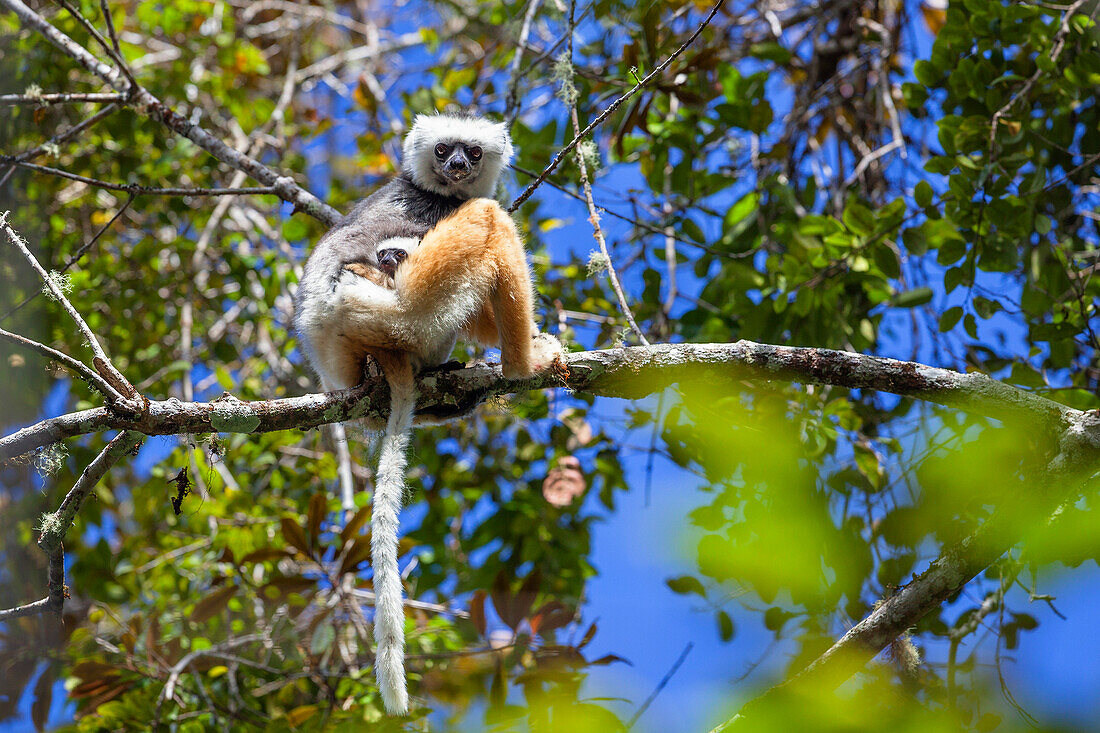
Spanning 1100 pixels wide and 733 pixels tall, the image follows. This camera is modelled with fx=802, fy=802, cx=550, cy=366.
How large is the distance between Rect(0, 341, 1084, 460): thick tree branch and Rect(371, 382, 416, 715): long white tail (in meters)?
0.19

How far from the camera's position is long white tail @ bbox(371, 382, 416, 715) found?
2.46 meters

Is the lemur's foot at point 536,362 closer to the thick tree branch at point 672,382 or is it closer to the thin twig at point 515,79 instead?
the thick tree branch at point 672,382

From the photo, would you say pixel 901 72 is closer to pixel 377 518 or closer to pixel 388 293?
pixel 388 293

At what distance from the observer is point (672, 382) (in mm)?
3383

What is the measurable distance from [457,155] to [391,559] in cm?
247

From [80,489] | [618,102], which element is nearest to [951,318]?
[618,102]

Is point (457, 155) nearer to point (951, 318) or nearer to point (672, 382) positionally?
point (672, 382)

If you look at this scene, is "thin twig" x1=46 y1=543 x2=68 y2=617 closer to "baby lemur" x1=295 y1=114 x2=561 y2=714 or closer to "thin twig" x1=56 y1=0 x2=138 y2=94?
"baby lemur" x1=295 y1=114 x2=561 y2=714

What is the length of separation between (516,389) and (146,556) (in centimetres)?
342

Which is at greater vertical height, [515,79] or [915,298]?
[515,79]

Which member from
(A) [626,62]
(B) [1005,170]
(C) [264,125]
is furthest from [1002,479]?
(C) [264,125]

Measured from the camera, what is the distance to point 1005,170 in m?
3.99

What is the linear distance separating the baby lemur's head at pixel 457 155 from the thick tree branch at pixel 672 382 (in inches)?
53.4

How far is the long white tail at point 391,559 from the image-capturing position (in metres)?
2.46
